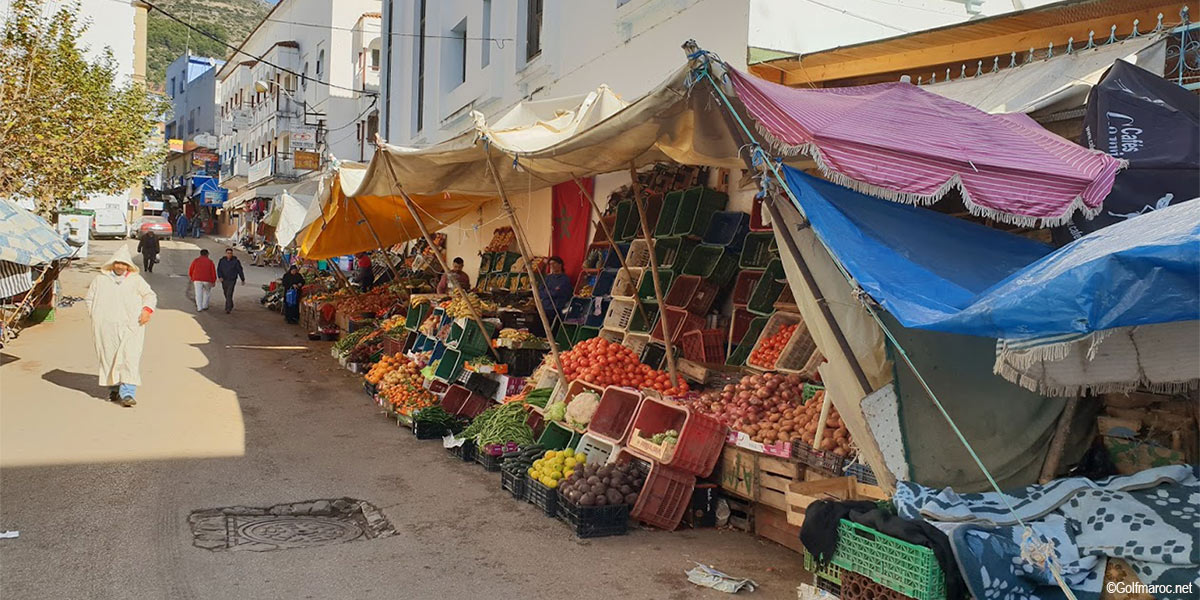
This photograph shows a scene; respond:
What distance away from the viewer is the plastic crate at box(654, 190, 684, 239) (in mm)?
9898

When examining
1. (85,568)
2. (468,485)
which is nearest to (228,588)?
(85,568)

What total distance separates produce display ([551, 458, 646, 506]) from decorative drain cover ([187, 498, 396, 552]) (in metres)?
1.39

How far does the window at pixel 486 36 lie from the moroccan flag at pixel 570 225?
5106 mm

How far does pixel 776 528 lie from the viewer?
637 cm

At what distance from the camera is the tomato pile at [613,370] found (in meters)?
8.21

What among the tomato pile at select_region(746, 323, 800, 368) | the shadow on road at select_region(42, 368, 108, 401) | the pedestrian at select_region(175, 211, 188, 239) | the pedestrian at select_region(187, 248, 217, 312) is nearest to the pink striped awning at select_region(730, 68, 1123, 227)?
the tomato pile at select_region(746, 323, 800, 368)

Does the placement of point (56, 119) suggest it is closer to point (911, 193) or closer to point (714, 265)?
point (714, 265)

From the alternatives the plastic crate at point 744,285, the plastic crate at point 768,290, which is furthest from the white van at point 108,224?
the plastic crate at point 768,290

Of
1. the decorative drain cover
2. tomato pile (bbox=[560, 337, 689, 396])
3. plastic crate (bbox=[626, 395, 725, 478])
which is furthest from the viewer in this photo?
tomato pile (bbox=[560, 337, 689, 396])

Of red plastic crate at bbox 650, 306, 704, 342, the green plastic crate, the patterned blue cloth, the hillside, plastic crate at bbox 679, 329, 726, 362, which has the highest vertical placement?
the hillside

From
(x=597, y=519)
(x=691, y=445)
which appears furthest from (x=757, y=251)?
(x=597, y=519)

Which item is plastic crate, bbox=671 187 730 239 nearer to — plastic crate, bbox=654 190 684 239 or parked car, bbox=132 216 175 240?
plastic crate, bbox=654 190 684 239

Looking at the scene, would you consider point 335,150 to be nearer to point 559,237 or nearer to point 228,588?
point 559,237

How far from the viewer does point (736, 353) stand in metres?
8.59
